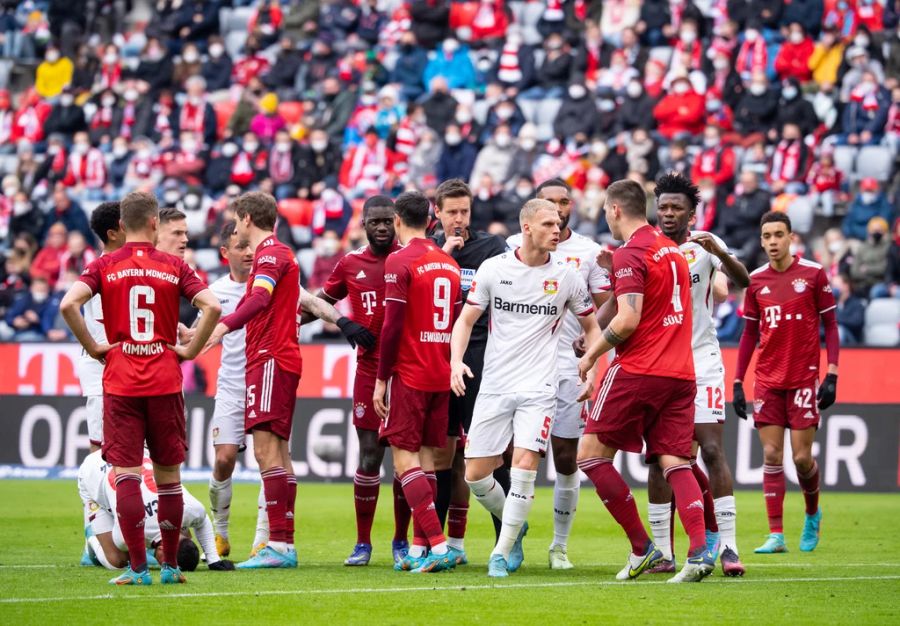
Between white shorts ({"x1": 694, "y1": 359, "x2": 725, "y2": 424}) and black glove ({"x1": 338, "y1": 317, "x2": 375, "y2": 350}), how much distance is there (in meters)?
2.47

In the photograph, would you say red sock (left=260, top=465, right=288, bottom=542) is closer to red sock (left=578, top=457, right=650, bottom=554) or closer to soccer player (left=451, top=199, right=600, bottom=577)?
soccer player (left=451, top=199, right=600, bottom=577)

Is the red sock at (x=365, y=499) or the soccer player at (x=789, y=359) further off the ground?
the soccer player at (x=789, y=359)

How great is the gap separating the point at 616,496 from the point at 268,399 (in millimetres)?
2656

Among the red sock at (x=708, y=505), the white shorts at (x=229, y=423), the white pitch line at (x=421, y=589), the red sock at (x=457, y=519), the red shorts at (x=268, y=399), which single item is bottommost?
the white pitch line at (x=421, y=589)

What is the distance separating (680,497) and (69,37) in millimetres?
26347

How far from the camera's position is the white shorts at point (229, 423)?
11.5m

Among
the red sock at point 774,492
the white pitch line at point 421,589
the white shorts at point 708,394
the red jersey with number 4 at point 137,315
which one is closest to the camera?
the white pitch line at point 421,589

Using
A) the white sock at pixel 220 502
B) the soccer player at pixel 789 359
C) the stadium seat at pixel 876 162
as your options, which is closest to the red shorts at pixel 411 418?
the white sock at pixel 220 502

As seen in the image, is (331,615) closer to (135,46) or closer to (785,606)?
(785,606)

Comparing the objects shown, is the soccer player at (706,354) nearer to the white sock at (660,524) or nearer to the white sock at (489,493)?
the white sock at (660,524)

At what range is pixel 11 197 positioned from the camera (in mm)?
28141

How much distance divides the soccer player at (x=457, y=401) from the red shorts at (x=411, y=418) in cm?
49

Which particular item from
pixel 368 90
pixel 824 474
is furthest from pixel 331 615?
pixel 368 90

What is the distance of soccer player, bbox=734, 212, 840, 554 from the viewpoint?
12.7 m
